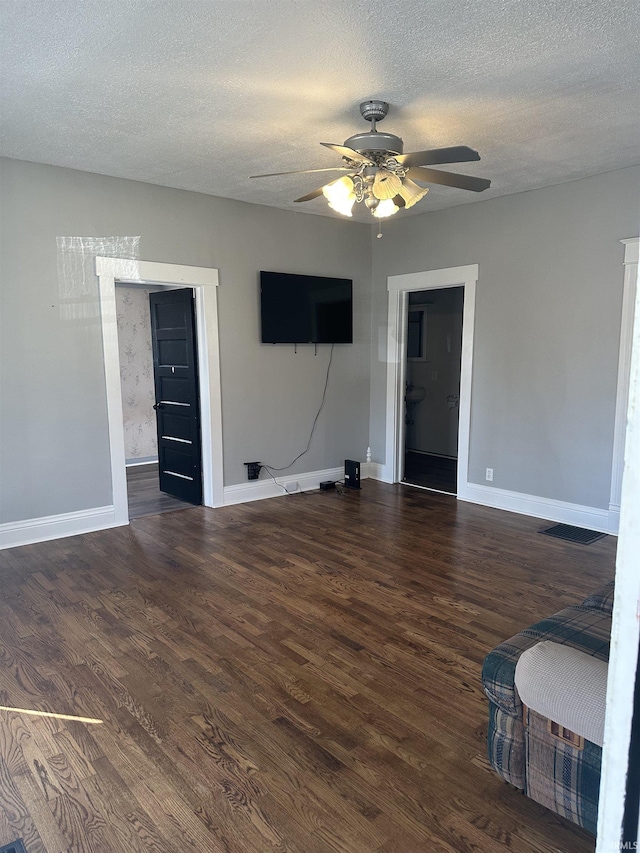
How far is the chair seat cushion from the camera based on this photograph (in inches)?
60.3

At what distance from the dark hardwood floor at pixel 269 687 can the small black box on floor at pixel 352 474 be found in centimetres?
147

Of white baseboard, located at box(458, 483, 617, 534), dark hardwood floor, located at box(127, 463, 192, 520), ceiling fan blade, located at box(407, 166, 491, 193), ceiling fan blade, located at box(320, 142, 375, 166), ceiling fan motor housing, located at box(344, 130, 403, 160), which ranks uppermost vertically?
ceiling fan motor housing, located at box(344, 130, 403, 160)

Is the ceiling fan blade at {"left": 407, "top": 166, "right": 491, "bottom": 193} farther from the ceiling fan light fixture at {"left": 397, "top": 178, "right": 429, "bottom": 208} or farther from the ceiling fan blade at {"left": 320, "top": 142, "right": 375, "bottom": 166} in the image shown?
the ceiling fan blade at {"left": 320, "top": 142, "right": 375, "bottom": 166}

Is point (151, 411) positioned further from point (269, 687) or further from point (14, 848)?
point (14, 848)

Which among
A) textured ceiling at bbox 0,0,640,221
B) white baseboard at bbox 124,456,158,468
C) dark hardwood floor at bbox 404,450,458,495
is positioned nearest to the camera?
textured ceiling at bbox 0,0,640,221

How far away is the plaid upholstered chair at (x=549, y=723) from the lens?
5.25 feet

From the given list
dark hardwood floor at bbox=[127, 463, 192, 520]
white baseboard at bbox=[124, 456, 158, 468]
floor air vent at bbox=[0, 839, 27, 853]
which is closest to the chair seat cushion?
floor air vent at bbox=[0, 839, 27, 853]

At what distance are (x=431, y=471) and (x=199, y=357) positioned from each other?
10.6 ft

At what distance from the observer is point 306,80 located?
2812 millimetres

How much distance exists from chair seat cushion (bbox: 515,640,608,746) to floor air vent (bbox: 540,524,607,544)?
2.92m

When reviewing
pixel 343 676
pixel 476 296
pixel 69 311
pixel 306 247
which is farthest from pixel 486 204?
pixel 343 676

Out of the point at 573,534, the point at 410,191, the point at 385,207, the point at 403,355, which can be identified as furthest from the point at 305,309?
the point at 573,534

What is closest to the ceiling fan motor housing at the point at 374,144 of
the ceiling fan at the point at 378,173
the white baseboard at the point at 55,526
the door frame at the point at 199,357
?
the ceiling fan at the point at 378,173

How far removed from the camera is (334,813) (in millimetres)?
1840
